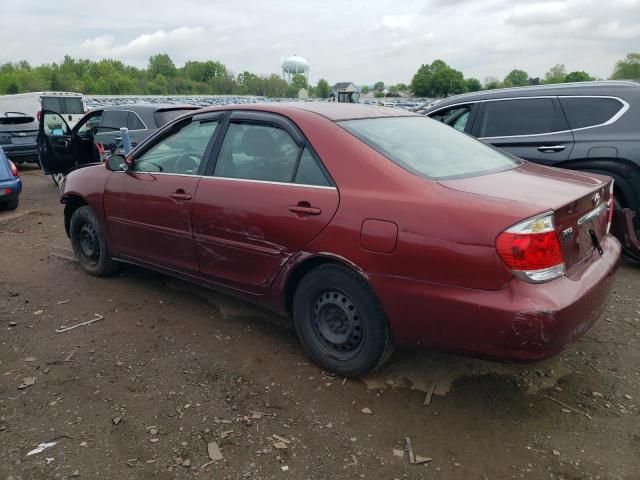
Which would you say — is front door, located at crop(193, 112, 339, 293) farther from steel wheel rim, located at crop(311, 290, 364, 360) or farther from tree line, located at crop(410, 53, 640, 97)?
tree line, located at crop(410, 53, 640, 97)

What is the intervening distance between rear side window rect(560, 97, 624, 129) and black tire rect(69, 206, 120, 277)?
4.73m

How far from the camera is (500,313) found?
2.36 meters

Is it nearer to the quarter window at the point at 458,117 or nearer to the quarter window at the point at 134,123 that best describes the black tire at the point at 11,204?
the quarter window at the point at 134,123

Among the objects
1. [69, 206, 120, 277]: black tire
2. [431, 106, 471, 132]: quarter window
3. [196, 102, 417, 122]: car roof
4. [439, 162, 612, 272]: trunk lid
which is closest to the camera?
[439, 162, 612, 272]: trunk lid

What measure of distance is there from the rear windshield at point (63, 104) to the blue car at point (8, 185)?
44.2 ft

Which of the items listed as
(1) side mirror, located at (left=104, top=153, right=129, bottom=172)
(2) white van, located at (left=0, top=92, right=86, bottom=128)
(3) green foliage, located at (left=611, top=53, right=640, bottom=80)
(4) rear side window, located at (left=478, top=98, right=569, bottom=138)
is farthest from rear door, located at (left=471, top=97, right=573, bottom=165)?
(3) green foliage, located at (left=611, top=53, right=640, bottom=80)

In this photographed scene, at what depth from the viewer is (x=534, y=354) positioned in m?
2.39

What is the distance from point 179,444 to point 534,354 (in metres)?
1.78

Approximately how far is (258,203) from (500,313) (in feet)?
5.25

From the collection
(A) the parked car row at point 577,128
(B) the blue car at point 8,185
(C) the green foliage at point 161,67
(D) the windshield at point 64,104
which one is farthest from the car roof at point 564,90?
(C) the green foliage at point 161,67

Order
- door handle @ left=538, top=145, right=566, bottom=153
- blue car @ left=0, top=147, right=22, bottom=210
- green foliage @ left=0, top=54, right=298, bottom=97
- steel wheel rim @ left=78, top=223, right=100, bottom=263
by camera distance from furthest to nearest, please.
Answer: green foliage @ left=0, top=54, right=298, bottom=97, blue car @ left=0, top=147, right=22, bottom=210, door handle @ left=538, top=145, right=566, bottom=153, steel wheel rim @ left=78, top=223, right=100, bottom=263

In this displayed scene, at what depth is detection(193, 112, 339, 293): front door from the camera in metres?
3.01

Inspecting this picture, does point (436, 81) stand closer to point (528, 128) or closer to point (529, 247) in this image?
point (528, 128)

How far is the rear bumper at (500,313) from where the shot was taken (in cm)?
234
